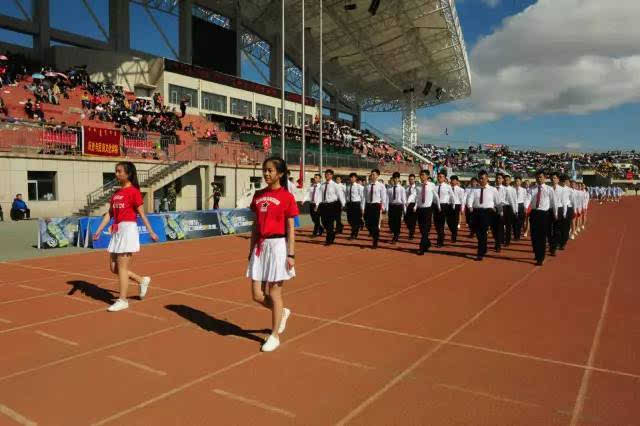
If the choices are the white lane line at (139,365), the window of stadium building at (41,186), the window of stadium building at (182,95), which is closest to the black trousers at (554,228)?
the white lane line at (139,365)

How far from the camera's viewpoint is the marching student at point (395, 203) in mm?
13617

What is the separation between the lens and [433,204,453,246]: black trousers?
43.9 feet

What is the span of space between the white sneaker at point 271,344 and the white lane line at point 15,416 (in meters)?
2.02

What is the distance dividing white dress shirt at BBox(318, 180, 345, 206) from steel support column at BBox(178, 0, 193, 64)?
32831mm

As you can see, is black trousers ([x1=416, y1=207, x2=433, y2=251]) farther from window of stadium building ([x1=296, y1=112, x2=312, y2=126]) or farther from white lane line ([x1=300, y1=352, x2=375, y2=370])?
window of stadium building ([x1=296, y1=112, x2=312, y2=126])

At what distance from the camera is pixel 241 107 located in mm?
44375

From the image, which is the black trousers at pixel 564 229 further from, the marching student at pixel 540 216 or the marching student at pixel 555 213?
the marching student at pixel 540 216

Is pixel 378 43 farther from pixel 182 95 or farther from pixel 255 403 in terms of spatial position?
pixel 255 403

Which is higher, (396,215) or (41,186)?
(41,186)

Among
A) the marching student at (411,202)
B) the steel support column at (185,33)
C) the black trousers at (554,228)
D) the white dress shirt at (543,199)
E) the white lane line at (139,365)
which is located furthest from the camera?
the steel support column at (185,33)

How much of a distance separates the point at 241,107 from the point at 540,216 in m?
37.4

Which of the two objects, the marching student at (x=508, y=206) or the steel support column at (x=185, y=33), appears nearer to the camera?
the marching student at (x=508, y=206)

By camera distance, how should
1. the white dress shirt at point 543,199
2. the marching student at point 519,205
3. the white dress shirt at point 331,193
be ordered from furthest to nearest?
the marching student at point 519,205 → the white dress shirt at point 331,193 → the white dress shirt at point 543,199

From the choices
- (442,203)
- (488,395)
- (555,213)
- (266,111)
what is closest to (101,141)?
(442,203)
